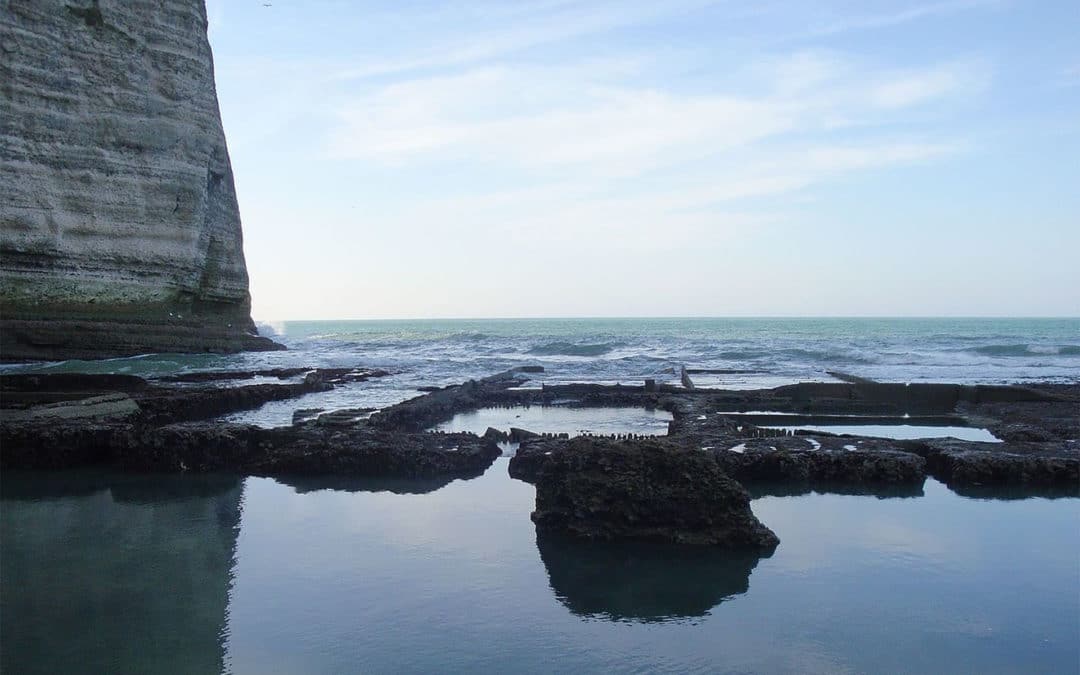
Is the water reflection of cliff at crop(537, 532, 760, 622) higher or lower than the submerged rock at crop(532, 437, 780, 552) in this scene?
lower

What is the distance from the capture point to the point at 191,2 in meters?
36.5

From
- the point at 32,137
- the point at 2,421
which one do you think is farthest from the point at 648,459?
the point at 32,137

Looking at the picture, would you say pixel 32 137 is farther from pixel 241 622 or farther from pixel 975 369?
pixel 975 369

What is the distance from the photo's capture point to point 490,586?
5.86 metres

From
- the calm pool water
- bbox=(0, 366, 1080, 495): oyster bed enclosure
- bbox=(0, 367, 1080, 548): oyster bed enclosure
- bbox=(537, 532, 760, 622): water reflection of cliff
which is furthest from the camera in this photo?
bbox=(0, 366, 1080, 495): oyster bed enclosure

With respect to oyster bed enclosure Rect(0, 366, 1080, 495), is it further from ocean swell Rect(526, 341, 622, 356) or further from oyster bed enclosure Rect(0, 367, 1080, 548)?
ocean swell Rect(526, 341, 622, 356)

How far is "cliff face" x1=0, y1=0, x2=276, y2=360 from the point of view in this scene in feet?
97.8

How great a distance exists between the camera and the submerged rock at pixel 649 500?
6871mm

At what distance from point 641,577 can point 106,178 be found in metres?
33.6

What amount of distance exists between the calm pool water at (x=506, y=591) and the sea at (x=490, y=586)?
0.07ft

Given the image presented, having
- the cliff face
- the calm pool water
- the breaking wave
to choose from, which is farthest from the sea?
the breaking wave

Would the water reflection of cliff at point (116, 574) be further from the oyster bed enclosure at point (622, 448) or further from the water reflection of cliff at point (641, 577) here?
the water reflection of cliff at point (641, 577)

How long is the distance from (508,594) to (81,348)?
3054 centimetres

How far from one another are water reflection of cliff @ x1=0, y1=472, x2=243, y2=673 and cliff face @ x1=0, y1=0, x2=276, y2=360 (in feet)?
79.9
